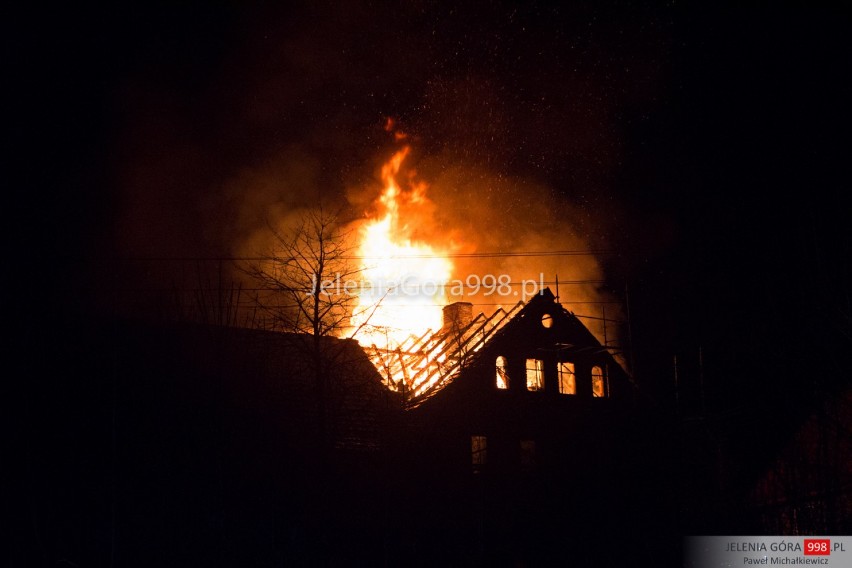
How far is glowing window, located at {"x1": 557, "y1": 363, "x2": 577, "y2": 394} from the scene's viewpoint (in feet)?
96.9

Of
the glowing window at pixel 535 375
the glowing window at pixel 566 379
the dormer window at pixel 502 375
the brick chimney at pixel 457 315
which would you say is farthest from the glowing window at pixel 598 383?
the brick chimney at pixel 457 315

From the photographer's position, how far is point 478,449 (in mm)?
26797

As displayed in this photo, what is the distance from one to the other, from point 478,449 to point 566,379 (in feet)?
16.7

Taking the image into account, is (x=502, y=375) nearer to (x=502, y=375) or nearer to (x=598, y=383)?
(x=502, y=375)

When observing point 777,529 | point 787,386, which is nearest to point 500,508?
point 777,529

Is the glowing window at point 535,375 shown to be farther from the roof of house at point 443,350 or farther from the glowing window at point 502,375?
the roof of house at point 443,350

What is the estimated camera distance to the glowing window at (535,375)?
28.9 m

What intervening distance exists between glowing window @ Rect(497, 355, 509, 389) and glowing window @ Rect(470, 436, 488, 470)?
2071mm

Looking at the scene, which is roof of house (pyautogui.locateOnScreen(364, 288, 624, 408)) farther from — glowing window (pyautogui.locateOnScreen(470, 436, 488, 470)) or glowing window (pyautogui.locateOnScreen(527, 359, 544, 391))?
glowing window (pyautogui.locateOnScreen(470, 436, 488, 470))

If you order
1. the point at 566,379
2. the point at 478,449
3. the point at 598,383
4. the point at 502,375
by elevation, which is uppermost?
the point at 502,375

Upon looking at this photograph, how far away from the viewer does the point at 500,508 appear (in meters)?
25.6

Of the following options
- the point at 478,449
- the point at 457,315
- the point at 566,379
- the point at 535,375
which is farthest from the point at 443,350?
the point at 566,379

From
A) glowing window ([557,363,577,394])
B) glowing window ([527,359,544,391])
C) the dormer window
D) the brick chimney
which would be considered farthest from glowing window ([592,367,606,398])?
the brick chimney

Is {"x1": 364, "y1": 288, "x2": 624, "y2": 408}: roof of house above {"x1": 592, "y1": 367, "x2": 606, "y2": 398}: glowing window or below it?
above
